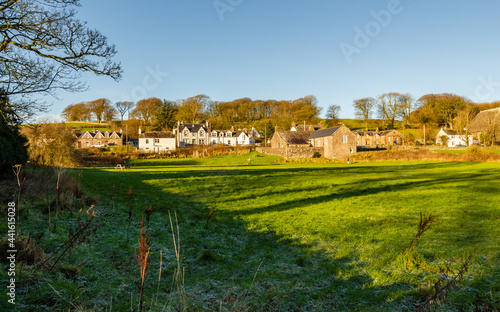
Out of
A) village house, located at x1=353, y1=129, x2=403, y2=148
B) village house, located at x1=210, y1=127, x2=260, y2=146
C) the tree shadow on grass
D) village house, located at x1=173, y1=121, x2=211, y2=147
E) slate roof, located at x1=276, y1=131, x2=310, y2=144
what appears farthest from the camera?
village house, located at x1=210, y1=127, x2=260, y2=146

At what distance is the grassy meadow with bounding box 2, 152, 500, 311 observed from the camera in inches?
172

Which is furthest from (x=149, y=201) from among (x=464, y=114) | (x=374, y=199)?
(x=464, y=114)

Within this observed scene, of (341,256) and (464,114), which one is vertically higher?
(464,114)

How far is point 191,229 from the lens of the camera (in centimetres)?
870

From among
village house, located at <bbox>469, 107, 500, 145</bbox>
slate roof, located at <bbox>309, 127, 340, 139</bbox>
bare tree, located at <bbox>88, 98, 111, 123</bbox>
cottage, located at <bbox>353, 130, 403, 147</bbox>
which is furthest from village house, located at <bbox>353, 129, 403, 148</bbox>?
bare tree, located at <bbox>88, 98, 111, 123</bbox>

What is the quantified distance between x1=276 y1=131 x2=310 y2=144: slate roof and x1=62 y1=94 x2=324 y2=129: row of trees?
1228 inches

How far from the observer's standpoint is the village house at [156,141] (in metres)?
82.7

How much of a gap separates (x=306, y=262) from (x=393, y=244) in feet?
8.74

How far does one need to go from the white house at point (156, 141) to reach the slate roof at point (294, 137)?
114ft

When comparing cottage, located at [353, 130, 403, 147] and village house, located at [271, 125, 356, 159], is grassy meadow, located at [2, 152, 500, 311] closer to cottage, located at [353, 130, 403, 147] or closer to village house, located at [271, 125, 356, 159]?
village house, located at [271, 125, 356, 159]

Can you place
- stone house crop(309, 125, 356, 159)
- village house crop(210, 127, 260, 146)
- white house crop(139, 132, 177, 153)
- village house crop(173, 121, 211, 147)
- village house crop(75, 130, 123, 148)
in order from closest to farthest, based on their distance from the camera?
1. stone house crop(309, 125, 356, 159)
2. white house crop(139, 132, 177, 153)
3. village house crop(173, 121, 211, 147)
4. village house crop(75, 130, 123, 148)
5. village house crop(210, 127, 260, 146)

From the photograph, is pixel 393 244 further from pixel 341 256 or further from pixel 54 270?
pixel 54 270

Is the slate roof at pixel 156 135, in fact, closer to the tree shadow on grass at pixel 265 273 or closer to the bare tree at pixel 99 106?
the bare tree at pixel 99 106

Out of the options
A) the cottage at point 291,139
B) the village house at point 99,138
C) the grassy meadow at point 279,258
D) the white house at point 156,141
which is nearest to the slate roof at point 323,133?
the cottage at point 291,139
